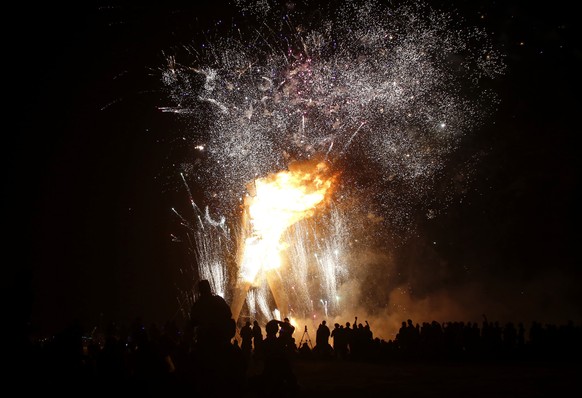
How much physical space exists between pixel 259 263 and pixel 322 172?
36.1 feet

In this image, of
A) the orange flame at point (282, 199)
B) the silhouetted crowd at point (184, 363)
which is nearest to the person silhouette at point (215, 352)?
the silhouetted crowd at point (184, 363)

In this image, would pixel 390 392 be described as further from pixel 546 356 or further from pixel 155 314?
pixel 155 314

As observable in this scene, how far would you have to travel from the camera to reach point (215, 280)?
32.0 meters

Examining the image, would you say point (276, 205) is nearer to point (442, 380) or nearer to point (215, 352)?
point (442, 380)

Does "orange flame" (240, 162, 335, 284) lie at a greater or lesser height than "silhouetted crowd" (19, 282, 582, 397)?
greater

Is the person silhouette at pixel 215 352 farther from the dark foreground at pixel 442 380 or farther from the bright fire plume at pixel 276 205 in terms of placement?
the bright fire plume at pixel 276 205

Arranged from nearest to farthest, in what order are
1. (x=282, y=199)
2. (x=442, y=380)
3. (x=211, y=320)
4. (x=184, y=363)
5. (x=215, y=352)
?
(x=215, y=352) → (x=211, y=320) → (x=184, y=363) → (x=442, y=380) → (x=282, y=199)

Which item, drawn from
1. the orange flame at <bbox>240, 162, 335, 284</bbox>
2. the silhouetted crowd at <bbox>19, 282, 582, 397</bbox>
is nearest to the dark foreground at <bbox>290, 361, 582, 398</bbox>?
the silhouetted crowd at <bbox>19, 282, 582, 397</bbox>

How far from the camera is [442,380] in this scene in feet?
29.9

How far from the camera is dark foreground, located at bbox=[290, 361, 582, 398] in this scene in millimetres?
7676

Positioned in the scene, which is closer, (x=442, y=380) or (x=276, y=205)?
(x=442, y=380)

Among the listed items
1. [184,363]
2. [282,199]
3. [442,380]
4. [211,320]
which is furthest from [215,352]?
[282,199]

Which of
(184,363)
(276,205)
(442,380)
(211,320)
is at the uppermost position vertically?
(276,205)

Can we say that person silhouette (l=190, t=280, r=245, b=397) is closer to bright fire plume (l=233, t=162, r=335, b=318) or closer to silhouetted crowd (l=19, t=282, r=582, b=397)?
silhouetted crowd (l=19, t=282, r=582, b=397)
